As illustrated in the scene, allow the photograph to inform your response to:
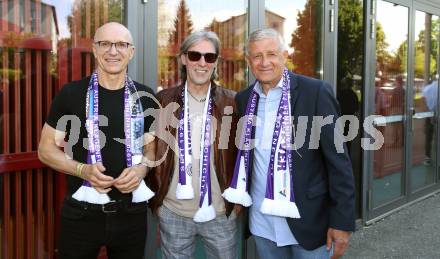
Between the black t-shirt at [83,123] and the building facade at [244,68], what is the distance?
61 centimetres

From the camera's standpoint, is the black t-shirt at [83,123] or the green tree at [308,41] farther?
the green tree at [308,41]

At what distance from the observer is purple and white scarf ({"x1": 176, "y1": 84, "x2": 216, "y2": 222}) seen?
276cm

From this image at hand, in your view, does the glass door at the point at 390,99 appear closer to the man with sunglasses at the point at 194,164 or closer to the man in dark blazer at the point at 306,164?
the man in dark blazer at the point at 306,164

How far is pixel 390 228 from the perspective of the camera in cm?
603

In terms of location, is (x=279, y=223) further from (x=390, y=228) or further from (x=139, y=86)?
(x=390, y=228)

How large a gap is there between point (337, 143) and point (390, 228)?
3908 mm

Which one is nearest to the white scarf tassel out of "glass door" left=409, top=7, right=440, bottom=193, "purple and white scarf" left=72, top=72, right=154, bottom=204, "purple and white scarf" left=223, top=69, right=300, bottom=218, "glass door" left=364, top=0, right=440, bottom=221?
"purple and white scarf" left=223, top=69, right=300, bottom=218

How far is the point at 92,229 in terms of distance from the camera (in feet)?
8.21

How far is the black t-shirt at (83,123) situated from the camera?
8.28ft

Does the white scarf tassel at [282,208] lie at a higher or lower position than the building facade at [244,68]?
lower

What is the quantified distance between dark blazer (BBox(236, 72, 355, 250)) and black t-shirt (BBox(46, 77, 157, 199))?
0.98 metres

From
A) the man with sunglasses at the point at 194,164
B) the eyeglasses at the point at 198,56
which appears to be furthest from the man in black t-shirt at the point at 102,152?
the eyeglasses at the point at 198,56

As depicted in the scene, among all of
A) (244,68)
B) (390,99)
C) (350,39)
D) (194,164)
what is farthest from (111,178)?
(390,99)

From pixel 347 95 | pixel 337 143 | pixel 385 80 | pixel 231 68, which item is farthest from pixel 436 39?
pixel 337 143
